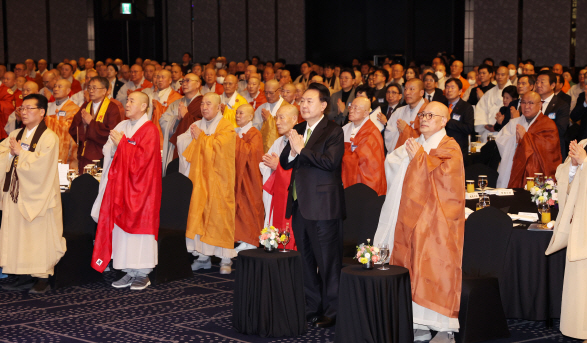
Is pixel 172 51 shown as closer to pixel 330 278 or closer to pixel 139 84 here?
pixel 139 84

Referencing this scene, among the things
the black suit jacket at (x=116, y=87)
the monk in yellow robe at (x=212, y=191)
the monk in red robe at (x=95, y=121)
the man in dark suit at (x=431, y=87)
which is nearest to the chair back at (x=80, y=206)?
the monk in yellow robe at (x=212, y=191)

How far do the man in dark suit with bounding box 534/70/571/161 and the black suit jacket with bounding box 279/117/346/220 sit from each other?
3.63 meters

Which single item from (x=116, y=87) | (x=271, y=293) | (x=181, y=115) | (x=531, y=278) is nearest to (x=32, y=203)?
(x=271, y=293)

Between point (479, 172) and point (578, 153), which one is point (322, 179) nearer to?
point (578, 153)

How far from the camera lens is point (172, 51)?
18.3 metres

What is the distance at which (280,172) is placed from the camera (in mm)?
5754

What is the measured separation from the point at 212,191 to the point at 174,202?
1.07 ft

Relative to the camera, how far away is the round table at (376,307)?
12.7 ft

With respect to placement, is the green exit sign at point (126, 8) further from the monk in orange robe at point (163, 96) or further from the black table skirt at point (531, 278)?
the black table skirt at point (531, 278)

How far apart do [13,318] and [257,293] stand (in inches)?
66.0

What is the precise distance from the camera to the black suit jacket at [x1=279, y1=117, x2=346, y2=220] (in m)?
4.35

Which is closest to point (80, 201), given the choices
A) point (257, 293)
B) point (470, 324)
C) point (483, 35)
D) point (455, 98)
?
point (257, 293)

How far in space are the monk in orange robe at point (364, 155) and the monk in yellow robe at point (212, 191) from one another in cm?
103

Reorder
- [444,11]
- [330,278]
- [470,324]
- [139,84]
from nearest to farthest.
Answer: [470,324] → [330,278] → [139,84] → [444,11]
